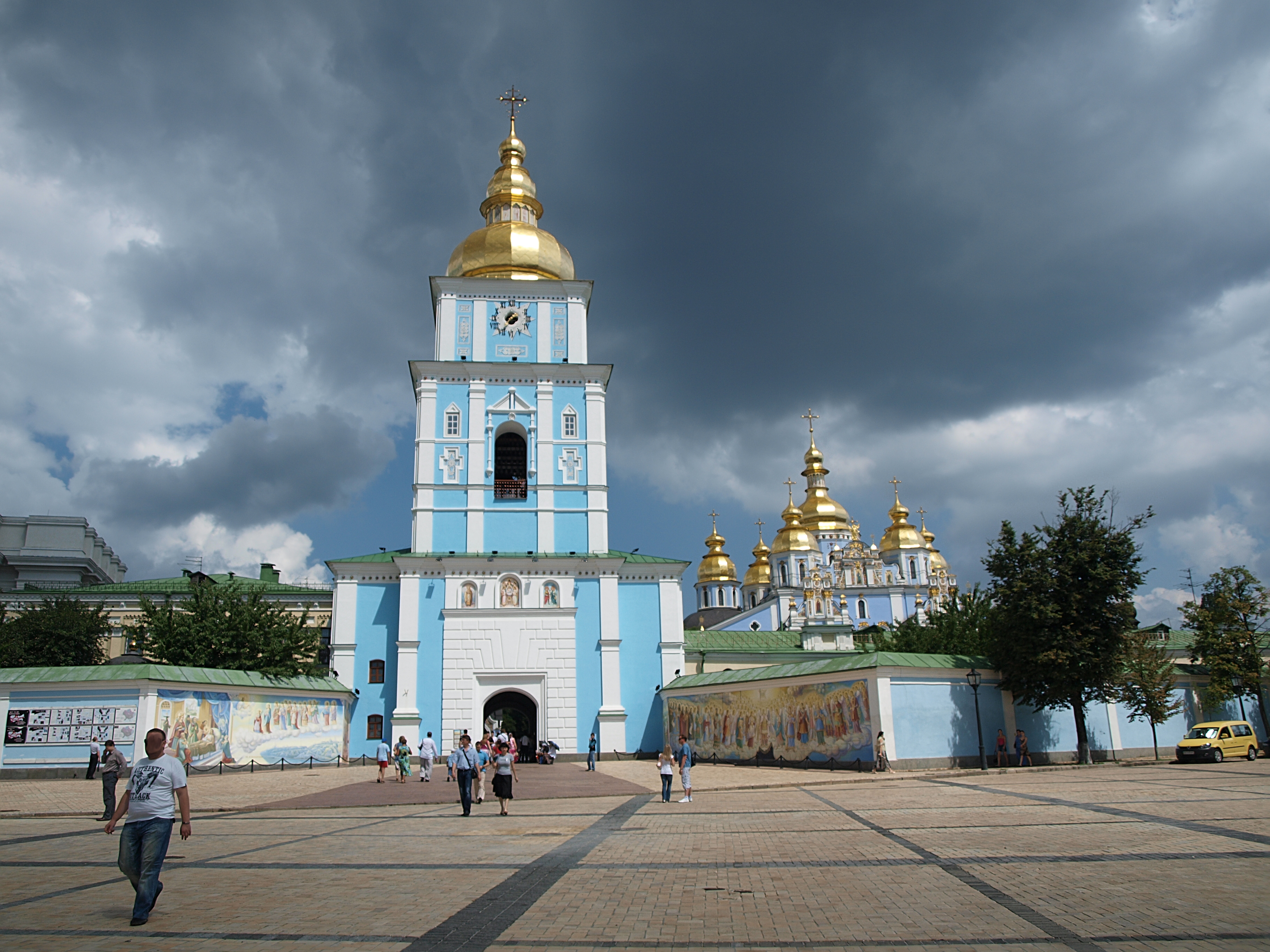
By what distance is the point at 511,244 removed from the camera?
39.4m

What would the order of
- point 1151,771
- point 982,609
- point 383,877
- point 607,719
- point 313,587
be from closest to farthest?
point 383,877 < point 1151,771 < point 607,719 < point 982,609 < point 313,587

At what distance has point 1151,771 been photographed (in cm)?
2247

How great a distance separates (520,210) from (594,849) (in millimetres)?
35486

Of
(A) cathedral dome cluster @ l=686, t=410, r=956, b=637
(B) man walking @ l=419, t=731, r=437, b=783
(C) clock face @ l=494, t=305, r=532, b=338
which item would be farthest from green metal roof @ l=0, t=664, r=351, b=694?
(A) cathedral dome cluster @ l=686, t=410, r=956, b=637

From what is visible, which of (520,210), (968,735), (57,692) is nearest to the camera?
(57,692)

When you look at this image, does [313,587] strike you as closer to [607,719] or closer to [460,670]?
[460,670]

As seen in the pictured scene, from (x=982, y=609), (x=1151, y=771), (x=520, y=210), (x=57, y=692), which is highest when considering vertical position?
(x=520, y=210)

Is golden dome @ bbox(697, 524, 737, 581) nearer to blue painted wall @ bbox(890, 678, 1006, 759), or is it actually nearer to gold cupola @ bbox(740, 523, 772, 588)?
gold cupola @ bbox(740, 523, 772, 588)

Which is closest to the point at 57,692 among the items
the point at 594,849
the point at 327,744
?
the point at 327,744

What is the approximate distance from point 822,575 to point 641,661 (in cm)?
4349

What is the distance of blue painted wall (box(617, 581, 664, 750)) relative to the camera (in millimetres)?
33656

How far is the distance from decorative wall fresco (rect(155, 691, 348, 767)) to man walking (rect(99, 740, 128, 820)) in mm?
9477

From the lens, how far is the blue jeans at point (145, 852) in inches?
266

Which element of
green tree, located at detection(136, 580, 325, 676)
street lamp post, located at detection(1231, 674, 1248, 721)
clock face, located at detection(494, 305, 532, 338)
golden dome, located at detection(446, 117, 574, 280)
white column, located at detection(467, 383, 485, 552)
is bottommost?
street lamp post, located at detection(1231, 674, 1248, 721)
